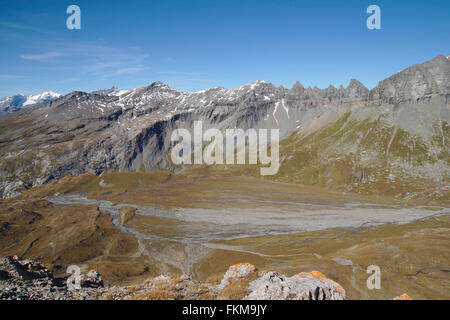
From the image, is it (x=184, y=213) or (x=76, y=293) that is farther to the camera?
(x=184, y=213)

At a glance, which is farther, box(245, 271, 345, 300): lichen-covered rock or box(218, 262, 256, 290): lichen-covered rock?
box(218, 262, 256, 290): lichen-covered rock

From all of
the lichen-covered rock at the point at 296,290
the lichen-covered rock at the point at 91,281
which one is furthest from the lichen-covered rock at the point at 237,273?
the lichen-covered rock at the point at 91,281

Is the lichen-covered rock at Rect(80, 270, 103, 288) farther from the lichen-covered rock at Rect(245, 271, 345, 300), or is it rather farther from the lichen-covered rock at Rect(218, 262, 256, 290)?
the lichen-covered rock at Rect(245, 271, 345, 300)

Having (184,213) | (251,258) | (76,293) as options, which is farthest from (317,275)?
(184,213)

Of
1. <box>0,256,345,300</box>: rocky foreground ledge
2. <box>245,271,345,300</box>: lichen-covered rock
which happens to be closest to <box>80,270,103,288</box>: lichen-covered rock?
<box>0,256,345,300</box>: rocky foreground ledge

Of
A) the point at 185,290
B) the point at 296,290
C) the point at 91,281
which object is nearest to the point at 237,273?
the point at 185,290

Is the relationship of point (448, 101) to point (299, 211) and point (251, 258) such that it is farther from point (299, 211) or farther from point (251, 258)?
point (251, 258)

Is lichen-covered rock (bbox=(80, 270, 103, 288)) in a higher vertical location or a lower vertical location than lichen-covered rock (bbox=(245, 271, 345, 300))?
lower

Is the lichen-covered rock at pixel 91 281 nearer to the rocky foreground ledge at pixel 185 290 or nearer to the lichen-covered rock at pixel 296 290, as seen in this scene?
the rocky foreground ledge at pixel 185 290
